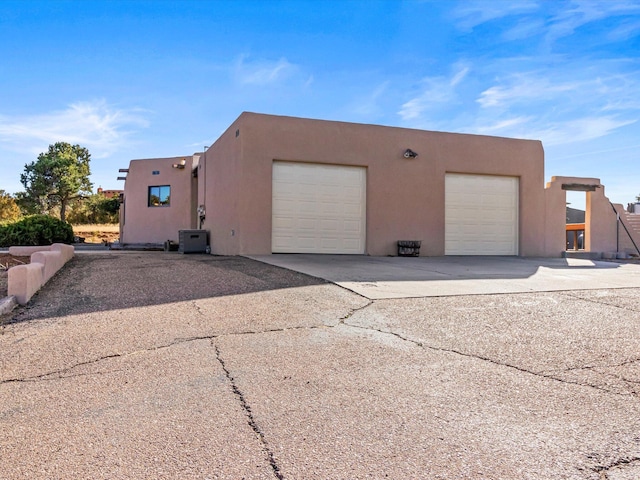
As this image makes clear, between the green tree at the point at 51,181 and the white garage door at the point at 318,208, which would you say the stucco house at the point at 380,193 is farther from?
the green tree at the point at 51,181

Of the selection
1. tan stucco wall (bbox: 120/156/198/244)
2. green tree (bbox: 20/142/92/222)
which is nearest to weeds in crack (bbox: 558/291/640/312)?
tan stucco wall (bbox: 120/156/198/244)

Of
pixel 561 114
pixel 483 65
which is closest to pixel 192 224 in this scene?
pixel 483 65

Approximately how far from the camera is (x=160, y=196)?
22125 mm

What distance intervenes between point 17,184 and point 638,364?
4152cm

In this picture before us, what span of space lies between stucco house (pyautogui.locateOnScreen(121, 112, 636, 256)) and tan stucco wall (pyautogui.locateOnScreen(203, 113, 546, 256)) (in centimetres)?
3

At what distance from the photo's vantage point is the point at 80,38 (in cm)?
1087

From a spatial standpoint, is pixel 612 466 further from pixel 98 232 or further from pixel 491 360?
pixel 98 232

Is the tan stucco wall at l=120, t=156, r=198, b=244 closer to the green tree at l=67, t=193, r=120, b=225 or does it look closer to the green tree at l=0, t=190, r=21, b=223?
the green tree at l=0, t=190, r=21, b=223

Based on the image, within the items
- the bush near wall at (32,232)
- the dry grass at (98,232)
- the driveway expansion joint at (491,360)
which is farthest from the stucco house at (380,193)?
the dry grass at (98,232)

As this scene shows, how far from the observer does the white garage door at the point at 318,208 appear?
1220 centimetres

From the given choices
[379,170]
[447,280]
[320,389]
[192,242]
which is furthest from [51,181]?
[320,389]

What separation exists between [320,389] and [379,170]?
35.1 feet

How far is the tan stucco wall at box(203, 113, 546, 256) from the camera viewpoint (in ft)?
39.1

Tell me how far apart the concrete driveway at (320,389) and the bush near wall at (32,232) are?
8453mm
